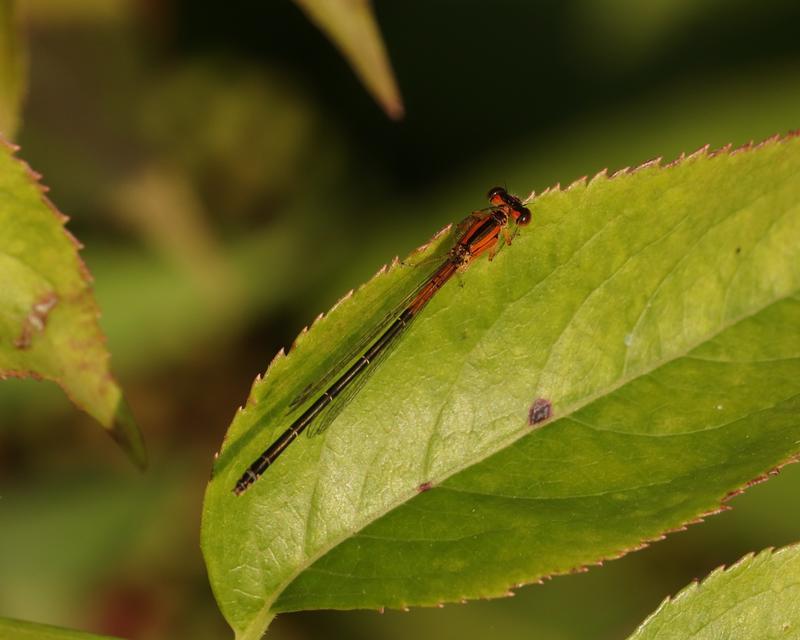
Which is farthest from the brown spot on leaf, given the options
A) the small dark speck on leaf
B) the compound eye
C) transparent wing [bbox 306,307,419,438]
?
the compound eye

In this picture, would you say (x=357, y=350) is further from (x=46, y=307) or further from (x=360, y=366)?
(x=46, y=307)

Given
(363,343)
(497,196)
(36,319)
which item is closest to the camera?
(36,319)

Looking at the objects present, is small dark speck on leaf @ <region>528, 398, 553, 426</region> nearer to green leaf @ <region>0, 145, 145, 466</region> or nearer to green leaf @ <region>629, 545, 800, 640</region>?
green leaf @ <region>629, 545, 800, 640</region>

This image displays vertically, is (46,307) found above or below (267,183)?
below

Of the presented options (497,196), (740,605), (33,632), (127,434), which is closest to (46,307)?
(127,434)

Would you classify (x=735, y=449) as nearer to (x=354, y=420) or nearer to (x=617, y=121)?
(x=354, y=420)

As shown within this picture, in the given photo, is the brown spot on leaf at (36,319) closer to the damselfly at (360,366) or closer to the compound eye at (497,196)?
the damselfly at (360,366)

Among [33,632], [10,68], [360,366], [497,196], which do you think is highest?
[497,196]

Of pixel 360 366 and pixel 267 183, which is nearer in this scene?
pixel 360 366
